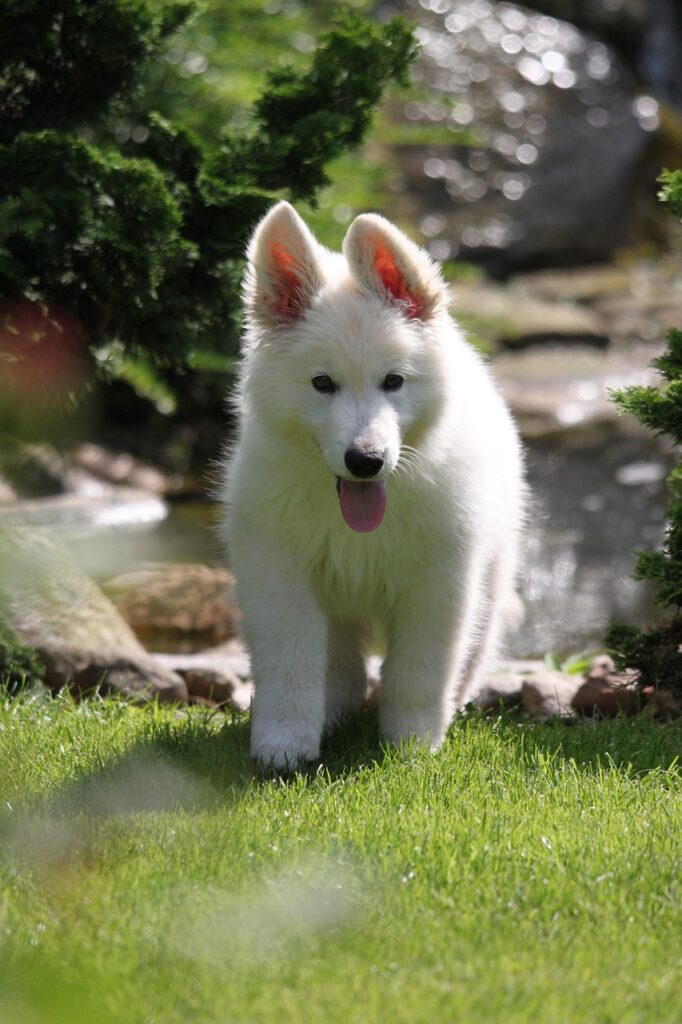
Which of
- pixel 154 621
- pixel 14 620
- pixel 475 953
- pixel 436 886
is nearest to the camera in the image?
pixel 475 953

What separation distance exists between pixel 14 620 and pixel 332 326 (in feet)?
6.33

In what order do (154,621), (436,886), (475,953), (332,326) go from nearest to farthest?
(475,953), (436,886), (332,326), (154,621)

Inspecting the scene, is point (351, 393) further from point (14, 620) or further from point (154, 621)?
point (154, 621)

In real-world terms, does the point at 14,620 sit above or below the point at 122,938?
below

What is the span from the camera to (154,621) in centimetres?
712

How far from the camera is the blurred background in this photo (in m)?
5.49

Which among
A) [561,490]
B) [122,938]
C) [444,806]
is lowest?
[561,490]

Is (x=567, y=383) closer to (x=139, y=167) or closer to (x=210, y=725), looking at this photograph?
(x=210, y=725)

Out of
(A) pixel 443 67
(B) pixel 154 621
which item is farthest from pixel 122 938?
(A) pixel 443 67

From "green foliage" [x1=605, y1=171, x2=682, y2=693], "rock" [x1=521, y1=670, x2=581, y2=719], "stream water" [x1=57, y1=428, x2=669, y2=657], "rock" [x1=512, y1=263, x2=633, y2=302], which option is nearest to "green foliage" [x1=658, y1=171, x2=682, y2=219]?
"green foliage" [x1=605, y1=171, x2=682, y2=693]

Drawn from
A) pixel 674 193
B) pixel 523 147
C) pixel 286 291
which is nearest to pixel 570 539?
pixel 674 193

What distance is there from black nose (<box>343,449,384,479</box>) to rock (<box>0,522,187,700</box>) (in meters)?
1.56

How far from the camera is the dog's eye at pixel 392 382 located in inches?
170

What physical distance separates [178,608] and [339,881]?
3.89 m
